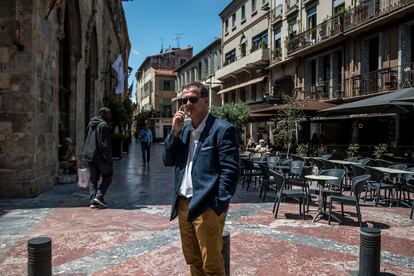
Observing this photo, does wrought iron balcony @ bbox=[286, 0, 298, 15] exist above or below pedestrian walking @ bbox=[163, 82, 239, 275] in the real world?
above

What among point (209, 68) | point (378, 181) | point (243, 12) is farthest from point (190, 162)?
point (209, 68)

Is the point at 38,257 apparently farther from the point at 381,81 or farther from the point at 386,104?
the point at 381,81

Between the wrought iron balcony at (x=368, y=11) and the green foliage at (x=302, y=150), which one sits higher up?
the wrought iron balcony at (x=368, y=11)

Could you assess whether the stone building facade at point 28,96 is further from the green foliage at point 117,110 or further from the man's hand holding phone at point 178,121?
the green foliage at point 117,110

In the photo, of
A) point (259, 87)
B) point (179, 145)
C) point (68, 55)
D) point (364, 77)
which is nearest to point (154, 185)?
point (68, 55)

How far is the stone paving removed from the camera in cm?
423

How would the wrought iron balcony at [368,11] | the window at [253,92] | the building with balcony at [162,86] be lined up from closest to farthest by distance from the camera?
the wrought iron balcony at [368,11] → the window at [253,92] → the building with balcony at [162,86]

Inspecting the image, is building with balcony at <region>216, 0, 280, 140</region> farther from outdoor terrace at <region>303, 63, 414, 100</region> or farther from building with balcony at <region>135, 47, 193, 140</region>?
building with balcony at <region>135, 47, 193, 140</region>

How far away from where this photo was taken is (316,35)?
22266 millimetres

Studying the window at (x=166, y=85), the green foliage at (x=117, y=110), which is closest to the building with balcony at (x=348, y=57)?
the green foliage at (x=117, y=110)

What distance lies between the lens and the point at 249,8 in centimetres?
3197

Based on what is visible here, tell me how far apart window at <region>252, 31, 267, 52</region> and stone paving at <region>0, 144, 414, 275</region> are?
22531 mm

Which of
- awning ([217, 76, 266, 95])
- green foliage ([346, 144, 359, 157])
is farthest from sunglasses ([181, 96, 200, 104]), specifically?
awning ([217, 76, 266, 95])

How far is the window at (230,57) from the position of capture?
35.6 metres
